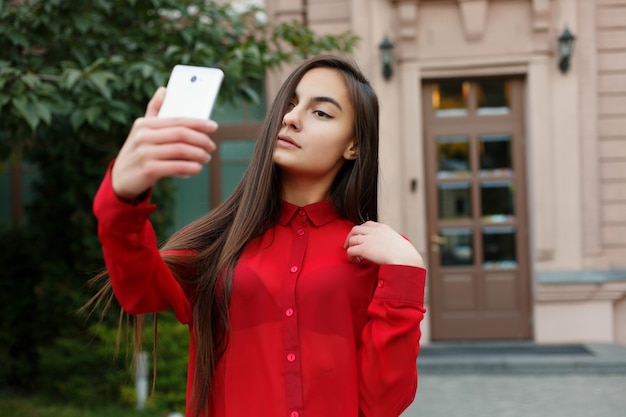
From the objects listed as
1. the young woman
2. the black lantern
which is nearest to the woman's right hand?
the young woman

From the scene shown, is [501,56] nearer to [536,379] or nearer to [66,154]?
[536,379]

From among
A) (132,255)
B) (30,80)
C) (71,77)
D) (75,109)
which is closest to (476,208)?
(75,109)

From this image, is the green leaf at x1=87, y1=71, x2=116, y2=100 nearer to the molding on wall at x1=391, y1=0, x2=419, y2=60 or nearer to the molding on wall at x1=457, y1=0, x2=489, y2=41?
the molding on wall at x1=391, y1=0, x2=419, y2=60

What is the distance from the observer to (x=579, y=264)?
833 cm

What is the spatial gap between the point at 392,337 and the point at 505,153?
737 centimetres

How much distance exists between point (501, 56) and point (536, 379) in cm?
346

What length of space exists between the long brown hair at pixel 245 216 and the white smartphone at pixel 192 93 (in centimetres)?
49

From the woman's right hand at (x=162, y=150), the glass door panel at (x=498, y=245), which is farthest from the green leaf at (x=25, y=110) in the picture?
the glass door panel at (x=498, y=245)

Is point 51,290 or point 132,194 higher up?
point 132,194

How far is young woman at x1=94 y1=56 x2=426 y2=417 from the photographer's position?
171cm

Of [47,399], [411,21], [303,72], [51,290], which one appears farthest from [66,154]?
[303,72]

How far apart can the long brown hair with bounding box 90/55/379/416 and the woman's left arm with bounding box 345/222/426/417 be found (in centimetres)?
23

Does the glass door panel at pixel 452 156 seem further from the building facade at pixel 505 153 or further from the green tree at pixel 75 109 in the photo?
the green tree at pixel 75 109

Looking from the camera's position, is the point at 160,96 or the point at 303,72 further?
the point at 303,72
